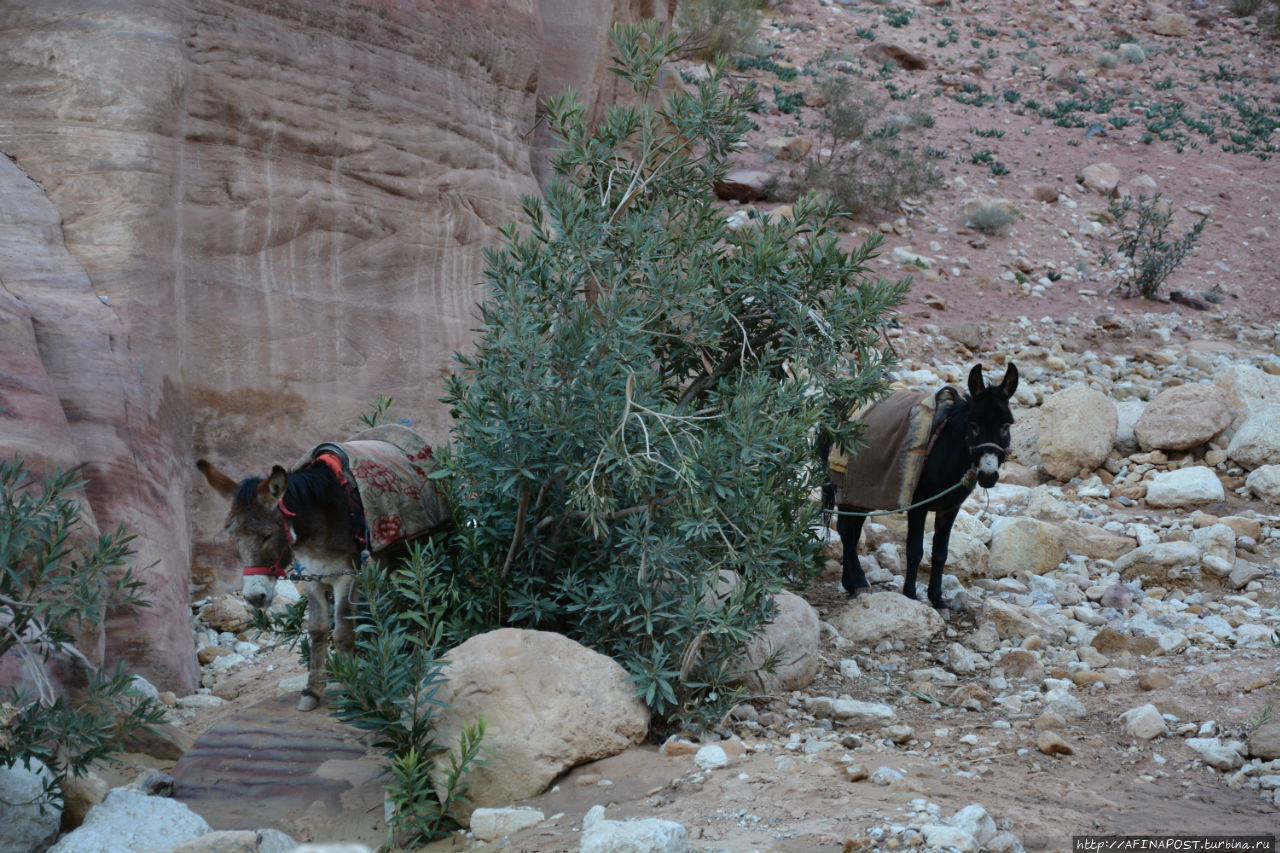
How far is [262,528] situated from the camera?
4.67 meters

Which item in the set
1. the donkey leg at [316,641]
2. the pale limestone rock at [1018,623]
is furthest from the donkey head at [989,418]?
the donkey leg at [316,641]

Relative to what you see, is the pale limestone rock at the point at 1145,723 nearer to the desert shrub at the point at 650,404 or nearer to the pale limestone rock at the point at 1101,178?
the desert shrub at the point at 650,404

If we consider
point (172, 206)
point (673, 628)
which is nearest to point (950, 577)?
point (673, 628)

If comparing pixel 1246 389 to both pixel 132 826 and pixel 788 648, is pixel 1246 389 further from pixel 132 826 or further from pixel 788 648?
pixel 132 826

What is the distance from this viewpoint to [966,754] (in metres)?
4.65

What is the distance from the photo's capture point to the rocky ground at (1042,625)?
13.1 feet

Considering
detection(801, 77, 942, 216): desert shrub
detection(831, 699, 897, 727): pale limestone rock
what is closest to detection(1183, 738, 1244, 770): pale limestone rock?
detection(831, 699, 897, 727): pale limestone rock

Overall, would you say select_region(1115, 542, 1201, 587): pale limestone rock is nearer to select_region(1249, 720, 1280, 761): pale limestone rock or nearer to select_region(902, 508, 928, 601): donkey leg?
select_region(902, 508, 928, 601): donkey leg

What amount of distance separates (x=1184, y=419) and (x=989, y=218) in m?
8.06

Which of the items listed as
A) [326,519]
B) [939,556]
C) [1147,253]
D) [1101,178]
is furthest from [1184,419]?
[1101,178]

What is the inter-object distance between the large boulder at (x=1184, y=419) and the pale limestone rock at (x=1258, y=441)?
25cm

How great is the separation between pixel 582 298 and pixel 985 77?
75.0 ft

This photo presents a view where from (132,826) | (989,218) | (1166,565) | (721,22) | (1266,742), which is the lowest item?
(132,826)

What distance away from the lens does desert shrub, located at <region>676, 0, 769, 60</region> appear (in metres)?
22.0
